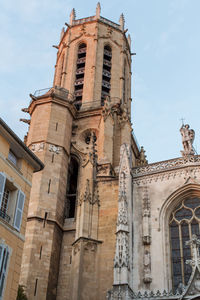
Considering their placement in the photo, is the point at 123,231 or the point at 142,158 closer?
the point at 123,231

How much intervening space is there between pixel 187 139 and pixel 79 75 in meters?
15.1

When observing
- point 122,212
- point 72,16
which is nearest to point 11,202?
point 122,212

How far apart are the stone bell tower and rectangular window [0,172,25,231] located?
538cm

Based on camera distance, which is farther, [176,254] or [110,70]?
[110,70]

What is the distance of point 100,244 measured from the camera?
2039 centimetres

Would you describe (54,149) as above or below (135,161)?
below

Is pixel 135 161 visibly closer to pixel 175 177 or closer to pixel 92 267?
pixel 175 177

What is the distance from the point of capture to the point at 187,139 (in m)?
23.0

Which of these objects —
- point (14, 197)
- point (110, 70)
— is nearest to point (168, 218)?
point (14, 197)

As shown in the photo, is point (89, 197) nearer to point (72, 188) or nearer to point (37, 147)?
point (37, 147)

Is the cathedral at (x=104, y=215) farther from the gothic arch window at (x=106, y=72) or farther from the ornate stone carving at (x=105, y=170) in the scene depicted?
the gothic arch window at (x=106, y=72)

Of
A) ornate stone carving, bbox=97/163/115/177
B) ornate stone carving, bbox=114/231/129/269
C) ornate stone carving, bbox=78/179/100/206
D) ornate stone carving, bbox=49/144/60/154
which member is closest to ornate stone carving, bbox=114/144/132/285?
ornate stone carving, bbox=114/231/129/269

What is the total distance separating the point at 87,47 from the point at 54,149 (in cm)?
1360

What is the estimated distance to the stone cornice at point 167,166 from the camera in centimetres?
2136
